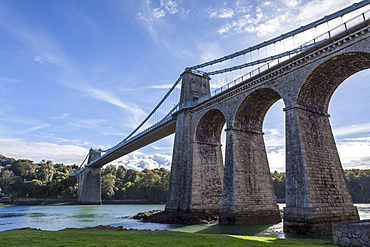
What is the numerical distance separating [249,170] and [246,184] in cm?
127

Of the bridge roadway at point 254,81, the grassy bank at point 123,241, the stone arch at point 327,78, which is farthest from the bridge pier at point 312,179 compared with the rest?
the grassy bank at point 123,241

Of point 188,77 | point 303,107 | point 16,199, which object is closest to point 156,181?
point 16,199

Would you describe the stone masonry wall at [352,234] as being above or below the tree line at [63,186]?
below

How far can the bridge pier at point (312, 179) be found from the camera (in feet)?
48.2

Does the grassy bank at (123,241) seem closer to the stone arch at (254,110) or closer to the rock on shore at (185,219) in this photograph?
the rock on shore at (185,219)

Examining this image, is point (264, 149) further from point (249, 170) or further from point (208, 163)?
point (208, 163)

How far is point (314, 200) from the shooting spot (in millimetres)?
14883

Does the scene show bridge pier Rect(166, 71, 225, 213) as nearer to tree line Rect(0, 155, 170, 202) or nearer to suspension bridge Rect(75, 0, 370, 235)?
suspension bridge Rect(75, 0, 370, 235)

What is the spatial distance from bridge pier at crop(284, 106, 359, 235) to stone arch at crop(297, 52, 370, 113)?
2.60ft

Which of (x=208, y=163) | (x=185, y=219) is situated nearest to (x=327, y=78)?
(x=208, y=163)

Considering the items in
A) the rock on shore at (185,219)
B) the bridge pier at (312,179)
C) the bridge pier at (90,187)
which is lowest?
the rock on shore at (185,219)

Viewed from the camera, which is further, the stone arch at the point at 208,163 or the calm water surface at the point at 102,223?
the stone arch at the point at 208,163

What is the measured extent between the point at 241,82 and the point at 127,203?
2471 inches

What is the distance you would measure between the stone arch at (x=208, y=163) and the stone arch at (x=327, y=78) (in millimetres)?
Answer: 9683
